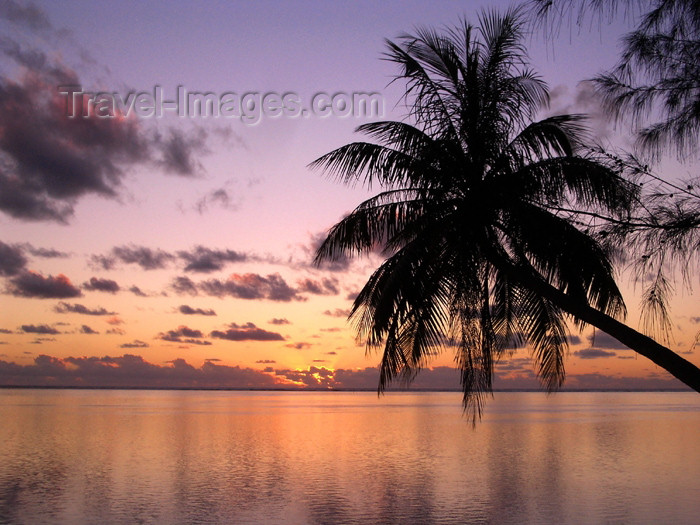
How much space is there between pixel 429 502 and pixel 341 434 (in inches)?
1105

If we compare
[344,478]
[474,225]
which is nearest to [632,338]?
[474,225]

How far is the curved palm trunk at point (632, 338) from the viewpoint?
25.7 feet

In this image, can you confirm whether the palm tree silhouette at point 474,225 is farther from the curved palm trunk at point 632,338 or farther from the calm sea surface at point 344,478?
the calm sea surface at point 344,478

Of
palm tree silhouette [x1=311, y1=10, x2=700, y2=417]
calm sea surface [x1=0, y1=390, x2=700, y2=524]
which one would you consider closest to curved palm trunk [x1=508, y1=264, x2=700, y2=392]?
palm tree silhouette [x1=311, y1=10, x2=700, y2=417]

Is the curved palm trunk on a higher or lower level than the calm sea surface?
higher

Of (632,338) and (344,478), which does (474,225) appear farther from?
(344,478)

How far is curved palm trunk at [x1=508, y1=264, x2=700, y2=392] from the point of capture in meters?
7.84

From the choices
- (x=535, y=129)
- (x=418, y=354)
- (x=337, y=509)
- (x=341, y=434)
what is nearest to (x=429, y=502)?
(x=337, y=509)

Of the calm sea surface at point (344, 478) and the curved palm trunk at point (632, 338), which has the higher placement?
the curved palm trunk at point (632, 338)

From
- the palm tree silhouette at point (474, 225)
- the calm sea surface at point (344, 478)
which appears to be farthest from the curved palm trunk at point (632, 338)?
the calm sea surface at point (344, 478)

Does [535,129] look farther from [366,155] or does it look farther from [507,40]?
[366,155]

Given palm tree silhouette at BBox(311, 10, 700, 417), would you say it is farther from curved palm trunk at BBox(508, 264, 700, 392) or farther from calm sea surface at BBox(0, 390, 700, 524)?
calm sea surface at BBox(0, 390, 700, 524)

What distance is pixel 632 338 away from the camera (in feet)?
27.7

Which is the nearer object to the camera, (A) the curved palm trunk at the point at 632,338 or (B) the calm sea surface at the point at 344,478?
(A) the curved palm trunk at the point at 632,338
